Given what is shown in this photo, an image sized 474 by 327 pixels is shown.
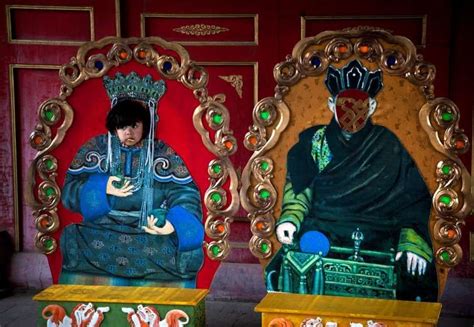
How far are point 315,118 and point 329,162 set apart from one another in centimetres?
19

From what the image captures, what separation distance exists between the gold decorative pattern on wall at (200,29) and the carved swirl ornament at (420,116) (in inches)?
54.7

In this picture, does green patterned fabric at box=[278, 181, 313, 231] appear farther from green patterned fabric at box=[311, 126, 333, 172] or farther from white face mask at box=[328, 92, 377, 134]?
white face mask at box=[328, 92, 377, 134]

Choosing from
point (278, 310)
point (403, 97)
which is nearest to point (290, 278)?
point (278, 310)

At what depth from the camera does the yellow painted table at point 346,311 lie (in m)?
3.48

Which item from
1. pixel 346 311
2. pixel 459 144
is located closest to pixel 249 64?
pixel 459 144

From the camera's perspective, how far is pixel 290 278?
3818mm

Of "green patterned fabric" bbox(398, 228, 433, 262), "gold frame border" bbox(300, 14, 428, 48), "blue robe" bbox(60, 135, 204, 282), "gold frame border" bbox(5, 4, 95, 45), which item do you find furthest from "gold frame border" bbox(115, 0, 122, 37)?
"green patterned fabric" bbox(398, 228, 433, 262)

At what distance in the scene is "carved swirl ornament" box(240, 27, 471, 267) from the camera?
11.7ft

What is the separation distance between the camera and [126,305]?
3801mm

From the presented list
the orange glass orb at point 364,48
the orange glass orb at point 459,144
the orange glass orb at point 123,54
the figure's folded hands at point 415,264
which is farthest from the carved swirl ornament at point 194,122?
the orange glass orb at point 459,144

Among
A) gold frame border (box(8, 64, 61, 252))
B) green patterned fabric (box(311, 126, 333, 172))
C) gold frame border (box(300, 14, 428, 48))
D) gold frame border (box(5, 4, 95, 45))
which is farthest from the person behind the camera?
gold frame border (box(8, 64, 61, 252))

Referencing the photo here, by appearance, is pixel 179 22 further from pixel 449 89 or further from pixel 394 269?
pixel 394 269

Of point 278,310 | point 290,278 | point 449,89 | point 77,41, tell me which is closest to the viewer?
point 278,310

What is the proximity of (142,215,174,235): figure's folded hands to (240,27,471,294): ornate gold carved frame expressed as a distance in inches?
14.2
